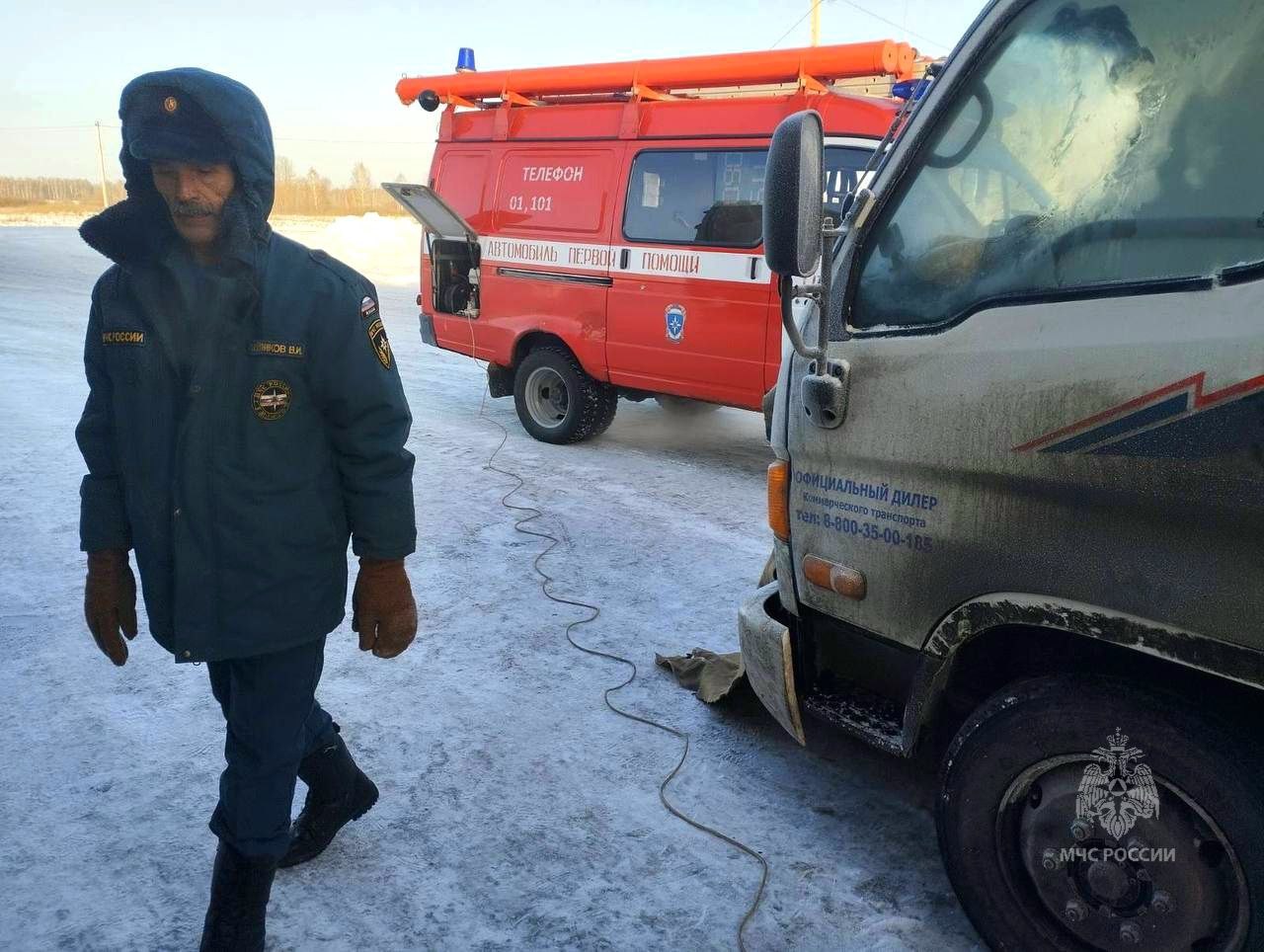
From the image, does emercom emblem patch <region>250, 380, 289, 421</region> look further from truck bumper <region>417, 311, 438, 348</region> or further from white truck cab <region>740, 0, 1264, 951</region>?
truck bumper <region>417, 311, 438, 348</region>

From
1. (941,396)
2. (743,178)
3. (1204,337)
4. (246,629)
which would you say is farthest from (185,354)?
(743,178)

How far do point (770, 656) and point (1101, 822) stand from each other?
0.92m

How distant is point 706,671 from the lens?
3562 millimetres

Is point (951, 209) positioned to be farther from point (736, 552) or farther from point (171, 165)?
point (736, 552)

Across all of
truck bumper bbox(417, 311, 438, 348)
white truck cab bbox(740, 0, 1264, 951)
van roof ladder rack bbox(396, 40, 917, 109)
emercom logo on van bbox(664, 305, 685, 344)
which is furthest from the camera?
truck bumper bbox(417, 311, 438, 348)

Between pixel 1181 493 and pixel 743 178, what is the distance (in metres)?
4.65

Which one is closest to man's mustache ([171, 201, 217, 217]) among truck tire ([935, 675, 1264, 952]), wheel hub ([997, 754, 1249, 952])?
truck tire ([935, 675, 1264, 952])

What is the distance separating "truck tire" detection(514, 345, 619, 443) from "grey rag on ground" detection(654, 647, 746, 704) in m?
3.56

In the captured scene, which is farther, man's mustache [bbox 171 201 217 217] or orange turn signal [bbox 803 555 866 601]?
orange turn signal [bbox 803 555 866 601]

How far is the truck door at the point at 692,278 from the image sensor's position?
19.7 feet

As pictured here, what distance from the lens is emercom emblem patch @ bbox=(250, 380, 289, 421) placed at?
196 cm

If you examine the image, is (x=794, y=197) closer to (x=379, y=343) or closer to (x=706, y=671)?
(x=379, y=343)

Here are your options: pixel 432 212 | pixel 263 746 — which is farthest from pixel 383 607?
pixel 432 212

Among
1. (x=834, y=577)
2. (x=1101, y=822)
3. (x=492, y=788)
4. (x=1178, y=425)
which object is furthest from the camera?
(x=492, y=788)
